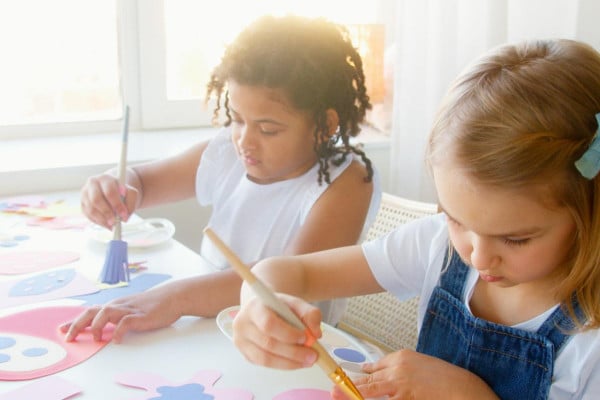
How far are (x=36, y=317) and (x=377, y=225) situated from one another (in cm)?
66

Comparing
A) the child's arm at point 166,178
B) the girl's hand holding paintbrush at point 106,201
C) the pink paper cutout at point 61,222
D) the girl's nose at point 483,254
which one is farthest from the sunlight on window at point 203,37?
the girl's nose at point 483,254

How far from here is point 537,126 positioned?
0.67 meters

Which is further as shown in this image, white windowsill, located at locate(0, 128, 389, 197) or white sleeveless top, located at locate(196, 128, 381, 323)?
white windowsill, located at locate(0, 128, 389, 197)

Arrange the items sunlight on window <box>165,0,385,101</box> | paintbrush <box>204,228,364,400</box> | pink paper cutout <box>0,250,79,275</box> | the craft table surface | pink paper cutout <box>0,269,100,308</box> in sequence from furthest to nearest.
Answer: sunlight on window <box>165,0,385,101</box>
pink paper cutout <box>0,250,79,275</box>
pink paper cutout <box>0,269,100,308</box>
the craft table surface
paintbrush <box>204,228,364,400</box>

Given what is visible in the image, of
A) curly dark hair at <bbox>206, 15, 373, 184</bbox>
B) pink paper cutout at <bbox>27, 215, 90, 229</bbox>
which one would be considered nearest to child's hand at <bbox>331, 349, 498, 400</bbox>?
curly dark hair at <bbox>206, 15, 373, 184</bbox>

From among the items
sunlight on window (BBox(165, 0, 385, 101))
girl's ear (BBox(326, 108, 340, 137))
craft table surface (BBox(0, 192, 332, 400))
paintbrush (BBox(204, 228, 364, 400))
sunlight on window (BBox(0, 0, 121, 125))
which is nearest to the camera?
paintbrush (BBox(204, 228, 364, 400))

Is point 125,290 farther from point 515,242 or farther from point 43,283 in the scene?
point 515,242

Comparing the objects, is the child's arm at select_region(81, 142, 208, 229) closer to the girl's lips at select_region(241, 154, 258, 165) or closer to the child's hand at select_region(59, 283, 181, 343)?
the girl's lips at select_region(241, 154, 258, 165)

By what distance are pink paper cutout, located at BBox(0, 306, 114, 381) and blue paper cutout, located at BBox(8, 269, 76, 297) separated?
8 cm

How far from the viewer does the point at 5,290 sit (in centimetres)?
100

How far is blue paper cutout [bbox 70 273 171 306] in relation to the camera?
38.3 inches

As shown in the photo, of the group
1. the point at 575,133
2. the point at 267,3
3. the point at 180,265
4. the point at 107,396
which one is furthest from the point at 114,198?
the point at 267,3

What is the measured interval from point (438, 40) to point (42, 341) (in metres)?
1.20

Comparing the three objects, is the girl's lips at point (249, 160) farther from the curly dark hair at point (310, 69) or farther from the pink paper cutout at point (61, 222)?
the pink paper cutout at point (61, 222)
